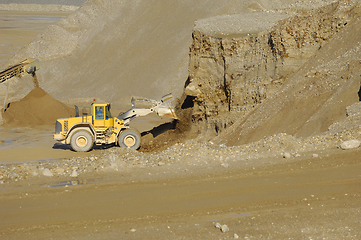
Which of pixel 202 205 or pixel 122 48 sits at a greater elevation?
pixel 122 48

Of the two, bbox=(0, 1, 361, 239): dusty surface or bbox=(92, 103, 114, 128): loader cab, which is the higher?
bbox=(92, 103, 114, 128): loader cab

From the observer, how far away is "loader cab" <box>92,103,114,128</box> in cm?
1622

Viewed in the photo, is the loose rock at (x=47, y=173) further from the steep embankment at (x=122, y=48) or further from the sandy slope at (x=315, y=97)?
the steep embankment at (x=122, y=48)

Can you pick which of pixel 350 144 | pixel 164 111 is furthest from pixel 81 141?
pixel 350 144

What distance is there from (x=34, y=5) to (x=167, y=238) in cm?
11533

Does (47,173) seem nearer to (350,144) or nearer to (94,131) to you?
(94,131)

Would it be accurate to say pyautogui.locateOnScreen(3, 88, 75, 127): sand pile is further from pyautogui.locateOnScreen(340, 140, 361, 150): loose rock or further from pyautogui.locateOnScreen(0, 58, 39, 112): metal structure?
pyautogui.locateOnScreen(340, 140, 361, 150): loose rock

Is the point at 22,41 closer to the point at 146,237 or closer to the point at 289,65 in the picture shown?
the point at 289,65

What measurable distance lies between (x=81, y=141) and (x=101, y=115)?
1339 millimetres

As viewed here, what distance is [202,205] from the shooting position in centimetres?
834

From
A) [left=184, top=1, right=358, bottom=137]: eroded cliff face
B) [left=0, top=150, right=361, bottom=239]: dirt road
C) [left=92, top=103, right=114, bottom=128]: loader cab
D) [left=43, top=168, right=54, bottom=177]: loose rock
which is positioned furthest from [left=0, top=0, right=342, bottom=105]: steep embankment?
[left=0, top=150, right=361, bottom=239]: dirt road

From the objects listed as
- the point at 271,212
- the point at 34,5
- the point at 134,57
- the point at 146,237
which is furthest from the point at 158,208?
the point at 34,5

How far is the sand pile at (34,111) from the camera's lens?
23359 mm

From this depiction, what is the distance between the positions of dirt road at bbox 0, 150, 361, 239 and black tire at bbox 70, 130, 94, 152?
6.14m
